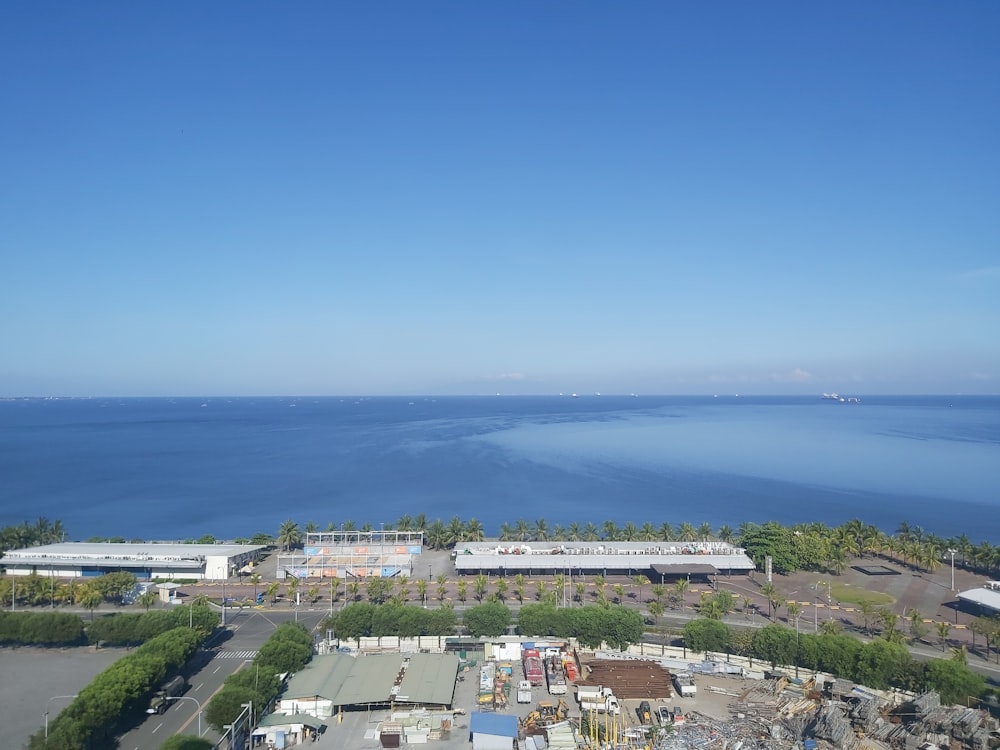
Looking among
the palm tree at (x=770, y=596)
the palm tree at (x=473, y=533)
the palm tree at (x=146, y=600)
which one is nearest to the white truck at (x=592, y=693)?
the palm tree at (x=770, y=596)

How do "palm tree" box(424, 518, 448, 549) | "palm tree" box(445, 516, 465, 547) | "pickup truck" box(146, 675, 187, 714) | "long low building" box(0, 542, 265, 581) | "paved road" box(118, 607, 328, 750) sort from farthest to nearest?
1. "palm tree" box(445, 516, 465, 547)
2. "palm tree" box(424, 518, 448, 549)
3. "long low building" box(0, 542, 265, 581)
4. "pickup truck" box(146, 675, 187, 714)
5. "paved road" box(118, 607, 328, 750)

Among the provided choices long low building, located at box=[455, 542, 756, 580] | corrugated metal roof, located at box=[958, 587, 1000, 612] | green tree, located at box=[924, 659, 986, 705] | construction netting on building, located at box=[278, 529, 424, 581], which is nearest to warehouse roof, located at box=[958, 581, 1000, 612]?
corrugated metal roof, located at box=[958, 587, 1000, 612]

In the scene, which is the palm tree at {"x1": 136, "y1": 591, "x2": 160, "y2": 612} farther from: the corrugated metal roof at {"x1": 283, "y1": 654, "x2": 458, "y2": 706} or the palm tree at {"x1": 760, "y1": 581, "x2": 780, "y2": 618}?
the palm tree at {"x1": 760, "y1": 581, "x2": 780, "y2": 618}

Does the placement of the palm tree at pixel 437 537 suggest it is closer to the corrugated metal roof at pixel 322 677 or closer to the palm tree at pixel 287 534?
the palm tree at pixel 287 534

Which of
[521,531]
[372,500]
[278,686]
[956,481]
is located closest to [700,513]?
[521,531]

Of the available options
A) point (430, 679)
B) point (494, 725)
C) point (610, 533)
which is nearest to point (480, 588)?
point (430, 679)

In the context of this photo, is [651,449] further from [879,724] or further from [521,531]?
[879,724]

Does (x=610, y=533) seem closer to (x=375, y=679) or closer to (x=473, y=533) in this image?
(x=473, y=533)

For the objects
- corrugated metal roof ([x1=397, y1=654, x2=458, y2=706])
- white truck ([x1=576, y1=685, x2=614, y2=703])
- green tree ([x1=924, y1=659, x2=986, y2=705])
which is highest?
green tree ([x1=924, y1=659, x2=986, y2=705])
